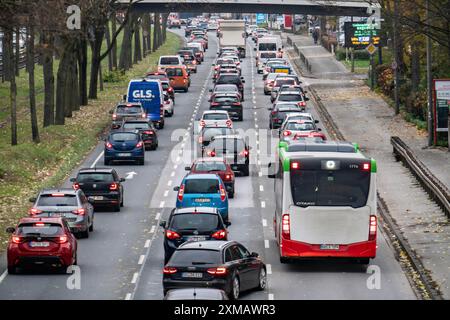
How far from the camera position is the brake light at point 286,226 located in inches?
1240

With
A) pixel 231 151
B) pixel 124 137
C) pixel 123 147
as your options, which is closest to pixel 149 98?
pixel 124 137

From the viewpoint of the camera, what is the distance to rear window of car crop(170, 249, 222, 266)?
2684cm

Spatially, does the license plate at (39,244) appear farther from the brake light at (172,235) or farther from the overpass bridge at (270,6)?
the overpass bridge at (270,6)

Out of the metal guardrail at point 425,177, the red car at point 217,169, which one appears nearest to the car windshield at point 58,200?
the red car at point 217,169

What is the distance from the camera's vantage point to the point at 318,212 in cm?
3122

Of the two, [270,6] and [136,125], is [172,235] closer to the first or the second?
[136,125]

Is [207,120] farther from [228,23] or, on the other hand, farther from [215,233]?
[228,23]

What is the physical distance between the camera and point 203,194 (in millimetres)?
38812

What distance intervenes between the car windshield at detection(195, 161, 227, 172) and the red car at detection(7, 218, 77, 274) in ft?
42.0

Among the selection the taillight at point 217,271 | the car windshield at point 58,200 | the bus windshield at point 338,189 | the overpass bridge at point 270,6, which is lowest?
the car windshield at point 58,200

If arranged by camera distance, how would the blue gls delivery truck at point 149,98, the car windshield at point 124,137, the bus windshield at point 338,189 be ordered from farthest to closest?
the blue gls delivery truck at point 149,98 < the car windshield at point 124,137 < the bus windshield at point 338,189

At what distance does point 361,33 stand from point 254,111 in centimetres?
2751

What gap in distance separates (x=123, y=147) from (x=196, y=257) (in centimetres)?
2574

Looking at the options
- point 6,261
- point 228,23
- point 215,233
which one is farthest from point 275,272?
point 228,23
